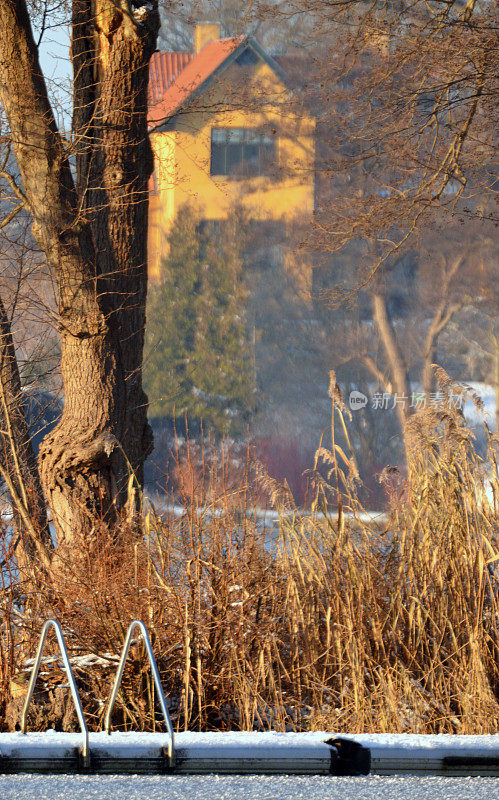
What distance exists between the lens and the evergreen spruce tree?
94.1 ft

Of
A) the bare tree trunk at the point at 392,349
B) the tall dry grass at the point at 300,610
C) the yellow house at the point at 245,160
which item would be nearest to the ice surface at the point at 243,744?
the tall dry grass at the point at 300,610

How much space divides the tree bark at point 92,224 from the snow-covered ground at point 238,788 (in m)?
2.83

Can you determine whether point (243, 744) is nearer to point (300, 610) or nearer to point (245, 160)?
point (300, 610)

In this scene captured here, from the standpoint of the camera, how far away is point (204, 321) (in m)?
29.4

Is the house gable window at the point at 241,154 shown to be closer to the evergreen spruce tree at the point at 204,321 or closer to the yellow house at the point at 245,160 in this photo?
the yellow house at the point at 245,160

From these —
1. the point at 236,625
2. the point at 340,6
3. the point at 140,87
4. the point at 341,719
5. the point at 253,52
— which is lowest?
the point at 341,719

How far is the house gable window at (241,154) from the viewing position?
100 feet

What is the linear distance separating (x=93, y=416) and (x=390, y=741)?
3793 mm

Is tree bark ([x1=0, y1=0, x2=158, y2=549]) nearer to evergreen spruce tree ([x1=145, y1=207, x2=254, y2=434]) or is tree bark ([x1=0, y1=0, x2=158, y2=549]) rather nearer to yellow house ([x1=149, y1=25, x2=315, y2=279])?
evergreen spruce tree ([x1=145, y1=207, x2=254, y2=434])

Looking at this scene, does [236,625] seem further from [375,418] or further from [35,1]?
[375,418]

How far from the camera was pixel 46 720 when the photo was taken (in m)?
3.45

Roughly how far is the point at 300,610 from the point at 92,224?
411cm

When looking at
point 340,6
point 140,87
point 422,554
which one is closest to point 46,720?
point 422,554

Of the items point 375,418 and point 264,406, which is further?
point 264,406
